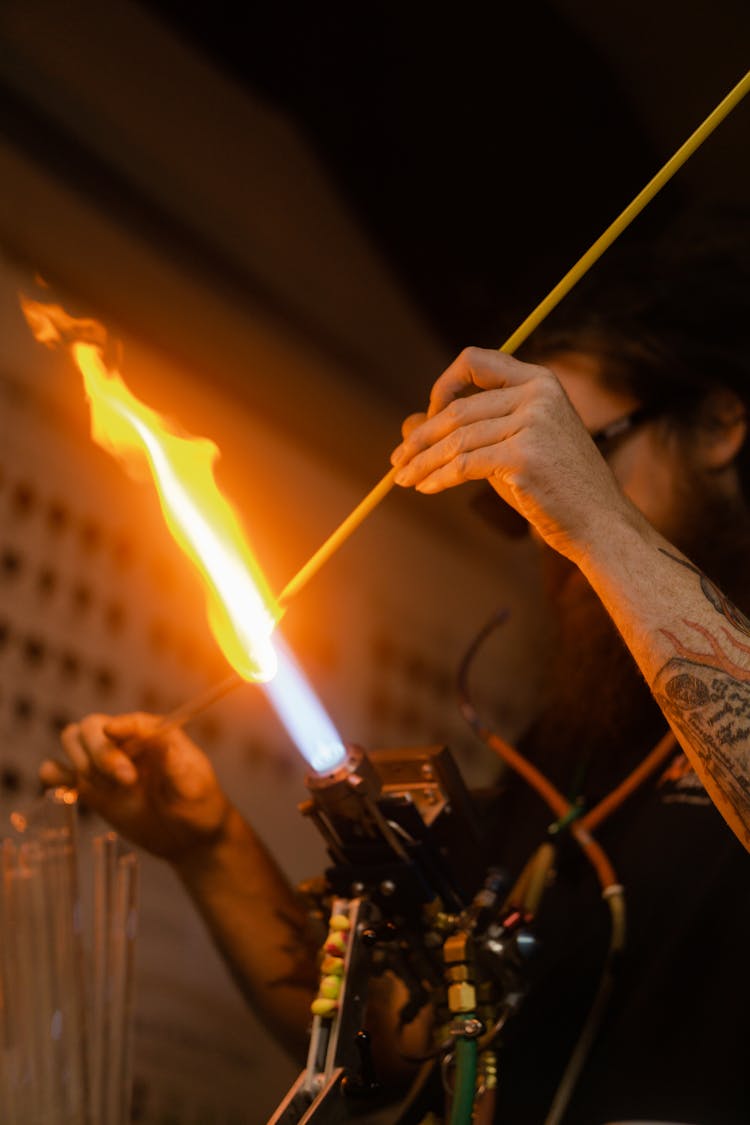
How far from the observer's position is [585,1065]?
1322 millimetres

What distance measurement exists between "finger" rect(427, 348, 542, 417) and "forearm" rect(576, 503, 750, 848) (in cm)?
17

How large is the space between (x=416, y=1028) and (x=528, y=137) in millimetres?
1960

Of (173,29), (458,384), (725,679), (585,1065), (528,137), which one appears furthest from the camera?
(528,137)

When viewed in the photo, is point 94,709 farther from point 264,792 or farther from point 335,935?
point 335,935

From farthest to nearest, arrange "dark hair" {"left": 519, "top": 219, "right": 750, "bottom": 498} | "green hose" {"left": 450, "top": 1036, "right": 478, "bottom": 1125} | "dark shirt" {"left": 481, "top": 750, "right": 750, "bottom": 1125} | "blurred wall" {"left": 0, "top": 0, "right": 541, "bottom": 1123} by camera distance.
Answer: "blurred wall" {"left": 0, "top": 0, "right": 541, "bottom": 1123}
"dark hair" {"left": 519, "top": 219, "right": 750, "bottom": 498}
"dark shirt" {"left": 481, "top": 750, "right": 750, "bottom": 1125}
"green hose" {"left": 450, "top": 1036, "right": 478, "bottom": 1125}

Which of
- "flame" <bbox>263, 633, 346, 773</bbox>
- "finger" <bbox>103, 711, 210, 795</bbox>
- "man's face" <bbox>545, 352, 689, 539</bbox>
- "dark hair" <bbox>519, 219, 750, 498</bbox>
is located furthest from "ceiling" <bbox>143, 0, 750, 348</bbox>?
Answer: "flame" <bbox>263, 633, 346, 773</bbox>

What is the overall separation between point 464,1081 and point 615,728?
87 cm

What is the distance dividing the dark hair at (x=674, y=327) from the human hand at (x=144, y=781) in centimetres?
100

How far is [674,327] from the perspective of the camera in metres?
1.94

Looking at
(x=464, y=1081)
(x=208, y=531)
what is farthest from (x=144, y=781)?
(x=464, y=1081)

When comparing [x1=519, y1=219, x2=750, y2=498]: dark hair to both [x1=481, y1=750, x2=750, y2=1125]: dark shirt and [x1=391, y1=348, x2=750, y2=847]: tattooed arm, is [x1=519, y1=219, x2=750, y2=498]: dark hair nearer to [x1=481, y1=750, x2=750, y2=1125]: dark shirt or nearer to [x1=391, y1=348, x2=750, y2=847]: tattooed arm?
[x1=481, y1=750, x2=750, y2=1125]: dark shirt

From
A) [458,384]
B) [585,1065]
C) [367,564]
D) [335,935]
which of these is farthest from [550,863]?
[367,564]

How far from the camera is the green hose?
0.89 m

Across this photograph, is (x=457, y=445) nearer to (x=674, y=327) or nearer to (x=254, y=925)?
(x=254, y=925)
